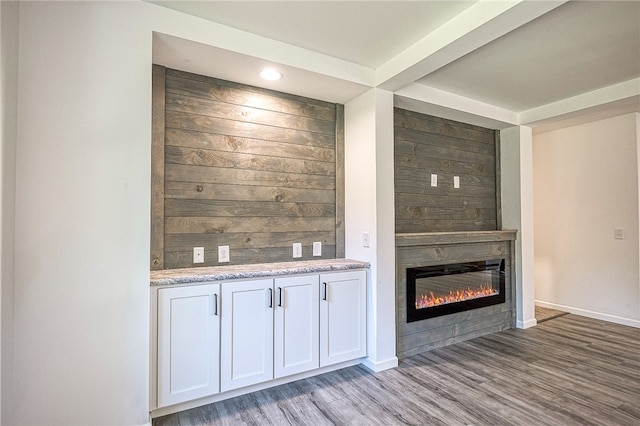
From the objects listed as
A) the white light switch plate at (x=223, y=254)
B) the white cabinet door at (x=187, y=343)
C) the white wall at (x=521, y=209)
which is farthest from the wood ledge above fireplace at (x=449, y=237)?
the white cabinet door at (x=187, y=343)

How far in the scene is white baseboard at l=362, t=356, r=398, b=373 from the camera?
2.78 metres

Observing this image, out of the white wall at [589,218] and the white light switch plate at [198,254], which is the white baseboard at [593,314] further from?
the white light switch plate at [198,254]

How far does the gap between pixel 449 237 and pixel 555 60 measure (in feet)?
5.53

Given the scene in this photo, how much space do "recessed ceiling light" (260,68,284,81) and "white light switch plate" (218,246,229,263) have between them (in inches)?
53.2

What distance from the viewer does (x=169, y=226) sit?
2.43 meters

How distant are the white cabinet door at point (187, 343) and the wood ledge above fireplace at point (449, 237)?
167 cm

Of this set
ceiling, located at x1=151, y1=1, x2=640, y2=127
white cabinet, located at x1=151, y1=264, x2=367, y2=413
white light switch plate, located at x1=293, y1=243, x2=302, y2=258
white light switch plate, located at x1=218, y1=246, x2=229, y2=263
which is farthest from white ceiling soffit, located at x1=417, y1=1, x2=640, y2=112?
white light switch plate, located at x1=218, y1=246, x2=229, y2=263

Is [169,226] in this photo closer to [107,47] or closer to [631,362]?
[107,47]

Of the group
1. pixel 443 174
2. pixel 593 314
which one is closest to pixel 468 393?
pixel 443 174

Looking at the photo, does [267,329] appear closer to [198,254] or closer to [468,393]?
[198,254]

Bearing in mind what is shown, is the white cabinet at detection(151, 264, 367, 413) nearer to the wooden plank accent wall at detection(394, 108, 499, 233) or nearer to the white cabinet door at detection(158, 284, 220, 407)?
the white cabinet door at detection(158, 284, 220, 407)

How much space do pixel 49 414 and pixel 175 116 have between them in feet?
6.32

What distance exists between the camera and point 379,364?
9.15 ft

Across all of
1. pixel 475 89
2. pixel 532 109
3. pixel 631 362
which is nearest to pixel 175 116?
pixel 475 89
